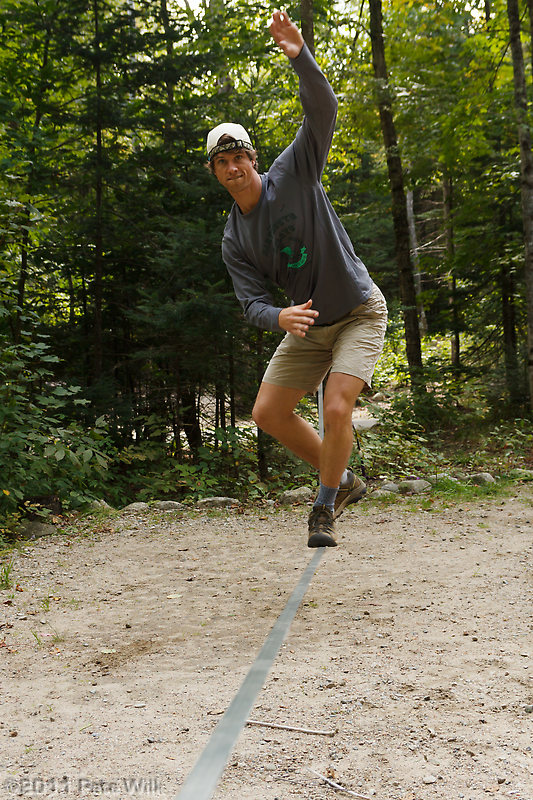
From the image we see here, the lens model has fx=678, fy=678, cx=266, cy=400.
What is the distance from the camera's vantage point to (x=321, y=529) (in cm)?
333

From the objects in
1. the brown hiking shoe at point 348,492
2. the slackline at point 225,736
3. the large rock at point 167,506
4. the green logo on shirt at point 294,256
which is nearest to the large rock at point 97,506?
the large rock at point 167,506

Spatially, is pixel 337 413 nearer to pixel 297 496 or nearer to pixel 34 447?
pixel 297 496

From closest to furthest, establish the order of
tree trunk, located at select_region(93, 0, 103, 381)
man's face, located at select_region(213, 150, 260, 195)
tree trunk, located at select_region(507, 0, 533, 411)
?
man's face, located at select_region(213, 150, 260, 195)
tree trunk, located at select_region(93, 0, 103, 381)
tree trunk, located at select_region(507, 0, 533, 411)

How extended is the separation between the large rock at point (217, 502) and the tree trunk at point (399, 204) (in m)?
4.12

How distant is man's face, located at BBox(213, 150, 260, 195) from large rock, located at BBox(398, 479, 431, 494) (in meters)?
4.59

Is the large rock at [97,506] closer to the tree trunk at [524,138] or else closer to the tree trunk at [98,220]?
the tree trunk at [98,220]

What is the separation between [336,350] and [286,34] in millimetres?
1428

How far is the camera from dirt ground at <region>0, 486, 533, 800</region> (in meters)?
2.22

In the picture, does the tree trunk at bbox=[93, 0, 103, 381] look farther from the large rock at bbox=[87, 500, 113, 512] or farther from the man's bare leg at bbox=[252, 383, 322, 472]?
the man's bare leg at bbox=[252, 383, 322, 472]

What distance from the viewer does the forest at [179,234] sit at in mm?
7098

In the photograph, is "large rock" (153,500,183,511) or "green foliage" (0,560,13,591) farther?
"large rock" (153,500,183,511)

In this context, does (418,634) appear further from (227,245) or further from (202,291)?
(202,291)

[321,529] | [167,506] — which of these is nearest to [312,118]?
[321,529]

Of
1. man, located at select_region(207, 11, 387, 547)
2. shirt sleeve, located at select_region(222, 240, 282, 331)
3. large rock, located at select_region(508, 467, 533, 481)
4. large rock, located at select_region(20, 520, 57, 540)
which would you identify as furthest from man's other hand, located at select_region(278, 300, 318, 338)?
large rock, located at select_region(508, 467, 533, 481)
